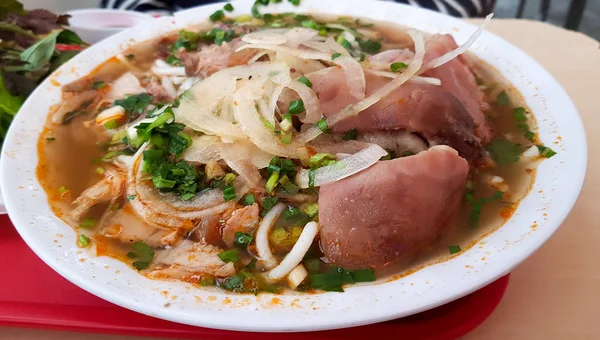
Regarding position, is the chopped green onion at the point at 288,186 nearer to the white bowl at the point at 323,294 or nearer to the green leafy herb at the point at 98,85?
the white bowl at the point at 323,294

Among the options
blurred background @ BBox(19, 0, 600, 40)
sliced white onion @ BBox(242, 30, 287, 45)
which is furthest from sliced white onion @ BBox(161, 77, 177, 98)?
blurred background @ BBox(19, 0, 600, 40)

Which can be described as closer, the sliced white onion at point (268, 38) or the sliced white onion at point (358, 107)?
the sliced white onion at point (358, 107)

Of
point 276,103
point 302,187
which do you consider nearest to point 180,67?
point 276,103

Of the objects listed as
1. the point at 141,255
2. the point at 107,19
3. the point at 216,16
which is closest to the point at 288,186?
the point at 141,255

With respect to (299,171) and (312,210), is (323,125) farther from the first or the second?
(312,210)

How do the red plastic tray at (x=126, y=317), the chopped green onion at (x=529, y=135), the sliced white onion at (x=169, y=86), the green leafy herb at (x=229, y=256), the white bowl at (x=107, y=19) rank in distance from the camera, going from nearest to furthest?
the red plastic tray at (x=126, y=317) → the green leafy herb at (x=229, y=256) → the chopped green onion at (x=529, y=135) → the sliced white onion at (x=169, y=86) → the white bowl at (x=107, y=19)

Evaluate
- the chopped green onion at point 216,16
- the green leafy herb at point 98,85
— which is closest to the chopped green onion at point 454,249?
the green leafy herb at point 98,85
